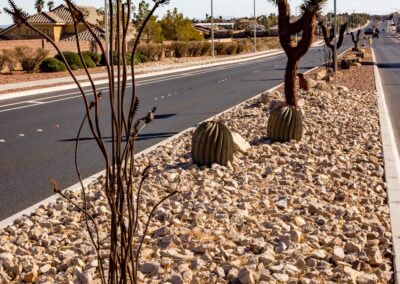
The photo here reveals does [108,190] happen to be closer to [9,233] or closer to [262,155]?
[9,233]

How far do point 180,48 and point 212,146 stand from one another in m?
52.2

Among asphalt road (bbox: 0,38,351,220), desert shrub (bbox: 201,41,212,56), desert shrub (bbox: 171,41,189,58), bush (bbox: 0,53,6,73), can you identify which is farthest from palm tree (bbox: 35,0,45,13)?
desert shrub (bbox: 201,41,212,56)

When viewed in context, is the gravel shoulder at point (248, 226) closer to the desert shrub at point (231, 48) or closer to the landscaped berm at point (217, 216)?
the landscaped berm at point (217, 216)

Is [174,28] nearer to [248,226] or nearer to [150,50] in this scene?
[150,50]

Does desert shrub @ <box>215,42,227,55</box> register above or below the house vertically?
below

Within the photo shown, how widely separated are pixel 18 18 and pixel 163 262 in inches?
117

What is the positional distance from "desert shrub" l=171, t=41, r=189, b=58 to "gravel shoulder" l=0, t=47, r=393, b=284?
50.1m

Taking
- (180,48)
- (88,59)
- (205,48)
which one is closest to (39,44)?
(88,59)

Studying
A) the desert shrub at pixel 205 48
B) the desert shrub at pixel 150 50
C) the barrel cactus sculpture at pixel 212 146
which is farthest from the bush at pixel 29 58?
the desert shrub at pixel 205 48

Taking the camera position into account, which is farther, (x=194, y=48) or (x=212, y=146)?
(x=194, y=48)

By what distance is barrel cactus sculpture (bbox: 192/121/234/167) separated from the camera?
961cm

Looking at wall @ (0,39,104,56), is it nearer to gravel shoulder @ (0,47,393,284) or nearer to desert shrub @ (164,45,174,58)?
desert shrub @ (164,45,174,58)

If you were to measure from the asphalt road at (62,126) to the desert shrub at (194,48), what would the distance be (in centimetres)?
3320

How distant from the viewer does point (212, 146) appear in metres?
9.59
